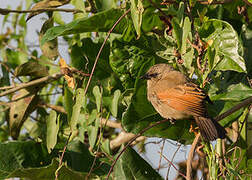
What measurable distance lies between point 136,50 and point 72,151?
77cm

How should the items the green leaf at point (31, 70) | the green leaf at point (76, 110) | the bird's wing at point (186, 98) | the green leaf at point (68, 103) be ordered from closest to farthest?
the green leaf at point (76, 110), the green leaf at point (68, 103), the bird's wing at point (186, 98), the green leaf at point (31, 70)

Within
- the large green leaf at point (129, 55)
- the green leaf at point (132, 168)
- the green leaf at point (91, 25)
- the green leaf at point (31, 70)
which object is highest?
the green leaf at point (91, 25)

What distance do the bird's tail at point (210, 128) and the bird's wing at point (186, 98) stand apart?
70 millimetres

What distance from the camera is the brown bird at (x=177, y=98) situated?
3.08 metres

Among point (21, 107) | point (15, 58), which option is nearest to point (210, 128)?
point (21, 107)

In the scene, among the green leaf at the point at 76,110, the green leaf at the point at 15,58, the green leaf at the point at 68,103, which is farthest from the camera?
the green leaf at the point at 15,58

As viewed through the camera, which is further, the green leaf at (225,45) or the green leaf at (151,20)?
the green leaf at (151,20)

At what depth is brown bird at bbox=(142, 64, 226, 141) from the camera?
10.1 ft

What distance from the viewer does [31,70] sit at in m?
3.78

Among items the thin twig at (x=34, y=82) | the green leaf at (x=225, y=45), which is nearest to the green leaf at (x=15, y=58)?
the thin twig at (x=34, y=82)

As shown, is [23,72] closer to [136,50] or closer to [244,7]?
[136,50]

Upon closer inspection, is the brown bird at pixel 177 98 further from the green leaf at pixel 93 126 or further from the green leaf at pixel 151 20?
the green leaf at pixel 93 126

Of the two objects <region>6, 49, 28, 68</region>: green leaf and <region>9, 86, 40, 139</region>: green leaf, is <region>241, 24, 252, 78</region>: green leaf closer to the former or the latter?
<region>9, 86, 40, 139</region>: green leaf

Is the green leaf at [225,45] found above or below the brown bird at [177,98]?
above
